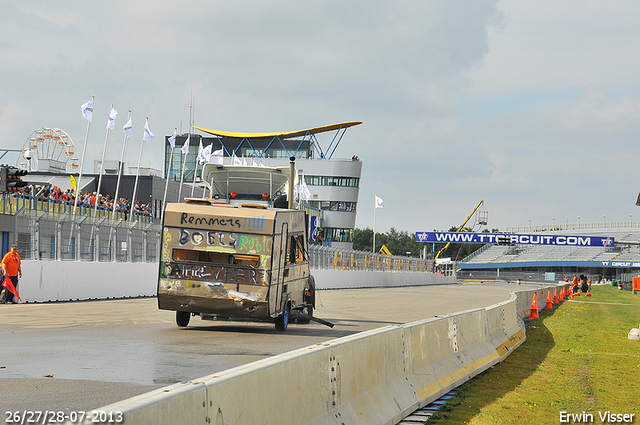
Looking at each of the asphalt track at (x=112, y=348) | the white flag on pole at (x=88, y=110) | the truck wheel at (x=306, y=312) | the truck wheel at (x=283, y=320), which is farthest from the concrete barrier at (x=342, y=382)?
the white flag on pole at (x=88, y=110)

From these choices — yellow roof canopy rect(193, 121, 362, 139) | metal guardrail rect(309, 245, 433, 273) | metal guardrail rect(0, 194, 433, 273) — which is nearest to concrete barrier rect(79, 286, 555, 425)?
metal guardrail rect(0, 194, 433, 273)

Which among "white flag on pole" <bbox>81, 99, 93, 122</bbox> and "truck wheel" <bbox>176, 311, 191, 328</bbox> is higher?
"white flag on pole" <bbox>81, 99, 93, 122</bbox>

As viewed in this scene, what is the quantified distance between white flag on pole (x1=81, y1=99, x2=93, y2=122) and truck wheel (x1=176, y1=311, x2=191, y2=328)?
25492 mm

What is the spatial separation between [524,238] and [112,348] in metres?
111

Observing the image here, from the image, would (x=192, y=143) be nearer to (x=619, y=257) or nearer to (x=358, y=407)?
(x=619, y=257)

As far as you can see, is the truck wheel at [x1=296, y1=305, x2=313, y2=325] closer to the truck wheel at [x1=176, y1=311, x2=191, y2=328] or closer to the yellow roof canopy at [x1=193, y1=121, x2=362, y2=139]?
the truck wheel at [x1=176, y1=311, x2=191, y2=328]

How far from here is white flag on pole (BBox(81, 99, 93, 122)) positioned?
1592 inches

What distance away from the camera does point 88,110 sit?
40.7m

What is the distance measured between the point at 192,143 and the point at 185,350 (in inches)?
4139

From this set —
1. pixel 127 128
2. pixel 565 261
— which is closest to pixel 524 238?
pixel 565 261

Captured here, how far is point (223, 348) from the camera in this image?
1343 centimetres

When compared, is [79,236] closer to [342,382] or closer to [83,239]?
[83,239]

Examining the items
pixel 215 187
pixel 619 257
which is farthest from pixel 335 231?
pixel 215 187

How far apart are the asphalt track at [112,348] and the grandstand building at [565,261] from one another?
10406cm
